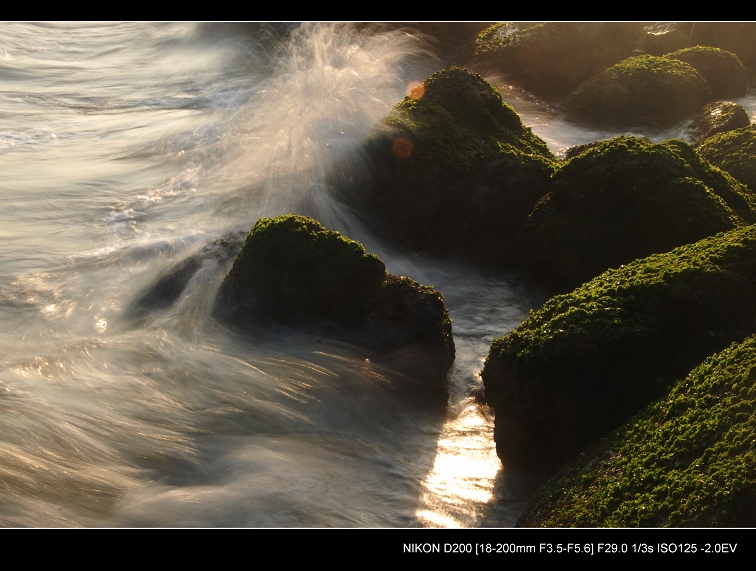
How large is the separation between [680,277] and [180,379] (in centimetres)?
331

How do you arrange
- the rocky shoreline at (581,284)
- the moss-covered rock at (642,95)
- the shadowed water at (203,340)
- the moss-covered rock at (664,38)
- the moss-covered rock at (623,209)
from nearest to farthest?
the rocky shoreline at (581,284) → the shadowed water at (203,340) → the moss-covered rock at (623,209) → the moss-covered rock at (642,95) → the moss-covered rock at (664,38)

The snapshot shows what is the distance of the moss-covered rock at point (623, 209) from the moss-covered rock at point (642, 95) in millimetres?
3325

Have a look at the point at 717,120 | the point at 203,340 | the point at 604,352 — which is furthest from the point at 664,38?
the point at 203,340

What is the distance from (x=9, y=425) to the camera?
202 inches

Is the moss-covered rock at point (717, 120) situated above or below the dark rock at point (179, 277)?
above

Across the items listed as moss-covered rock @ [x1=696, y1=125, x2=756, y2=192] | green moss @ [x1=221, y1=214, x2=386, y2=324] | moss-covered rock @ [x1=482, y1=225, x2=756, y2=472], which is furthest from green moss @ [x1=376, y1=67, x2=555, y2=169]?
moss-covered rock @ [x1=482, y1=225, x2=756, y2=472]

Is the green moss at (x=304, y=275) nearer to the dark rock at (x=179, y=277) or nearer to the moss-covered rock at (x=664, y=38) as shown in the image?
the dark rock at (x=179, y=277)

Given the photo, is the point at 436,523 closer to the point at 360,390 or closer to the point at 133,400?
the point at 360,390

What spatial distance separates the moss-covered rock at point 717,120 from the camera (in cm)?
925

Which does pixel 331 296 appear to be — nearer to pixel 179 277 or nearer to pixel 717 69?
pixel 179 277

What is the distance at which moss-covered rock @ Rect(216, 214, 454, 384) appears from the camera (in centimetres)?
586

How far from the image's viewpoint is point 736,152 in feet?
26.5

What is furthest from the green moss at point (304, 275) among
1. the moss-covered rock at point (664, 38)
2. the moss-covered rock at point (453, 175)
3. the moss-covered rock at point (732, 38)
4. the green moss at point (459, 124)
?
the moss-covered rock at point (732, 38)
